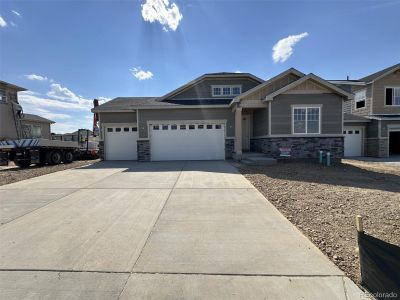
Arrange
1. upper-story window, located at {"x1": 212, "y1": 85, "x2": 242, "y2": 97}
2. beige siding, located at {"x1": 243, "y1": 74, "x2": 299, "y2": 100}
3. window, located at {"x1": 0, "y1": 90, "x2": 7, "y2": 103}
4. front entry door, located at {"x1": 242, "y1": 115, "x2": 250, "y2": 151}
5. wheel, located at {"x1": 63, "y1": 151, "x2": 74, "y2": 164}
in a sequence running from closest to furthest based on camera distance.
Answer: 1. beige siding, located at {"x1": 243, "y1": 74, "x2": 299, "y2": 100}
2. wheel, located at {"x1": 63, "y1": 151, "x2": 74, "y2": 164}
3. front entry door, located at {"x1": 242, "y1": 115, "x2": 250, "y2": 151}
4. upper-story window, located at {"x1": 212, "y1": 85, "x2": 242, "y2": 97}
5. window, located at {"x1": 0, "y1": 90, "x2": 7, "y2": 103}

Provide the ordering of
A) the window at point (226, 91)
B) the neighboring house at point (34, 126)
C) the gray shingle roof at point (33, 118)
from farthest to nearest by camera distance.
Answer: the gray shingle roof at point (33, 118)
the neighboring house at point (34, 126)
the window at point (226, 91)

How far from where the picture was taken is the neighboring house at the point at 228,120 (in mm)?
12805

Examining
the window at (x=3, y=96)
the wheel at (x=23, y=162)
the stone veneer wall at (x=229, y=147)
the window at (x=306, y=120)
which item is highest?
the window at (x=3, y=96)

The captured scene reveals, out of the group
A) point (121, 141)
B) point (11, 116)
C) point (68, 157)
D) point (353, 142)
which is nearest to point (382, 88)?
point (353, 142)

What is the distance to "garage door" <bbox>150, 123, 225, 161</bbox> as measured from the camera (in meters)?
15.1

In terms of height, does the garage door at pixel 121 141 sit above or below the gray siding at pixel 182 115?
below

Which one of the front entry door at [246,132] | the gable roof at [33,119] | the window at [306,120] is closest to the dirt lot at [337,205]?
the window at [306,120]

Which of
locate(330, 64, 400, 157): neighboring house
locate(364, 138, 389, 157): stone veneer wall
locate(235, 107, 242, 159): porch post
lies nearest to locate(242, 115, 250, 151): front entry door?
locate(235, 107, 242, 159): porch post

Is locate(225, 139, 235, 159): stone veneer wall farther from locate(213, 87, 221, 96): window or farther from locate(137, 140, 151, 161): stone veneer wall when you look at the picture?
locate(137, 140, 151, 161): stone veneer wall

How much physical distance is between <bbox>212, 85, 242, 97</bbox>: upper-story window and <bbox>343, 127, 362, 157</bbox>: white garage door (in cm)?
915

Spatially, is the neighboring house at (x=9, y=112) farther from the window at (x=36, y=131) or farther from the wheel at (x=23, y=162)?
the wheel at (x=23, y=162)

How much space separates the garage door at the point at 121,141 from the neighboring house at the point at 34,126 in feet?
37.1

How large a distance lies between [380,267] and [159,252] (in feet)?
8.42

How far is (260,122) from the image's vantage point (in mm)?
14664
